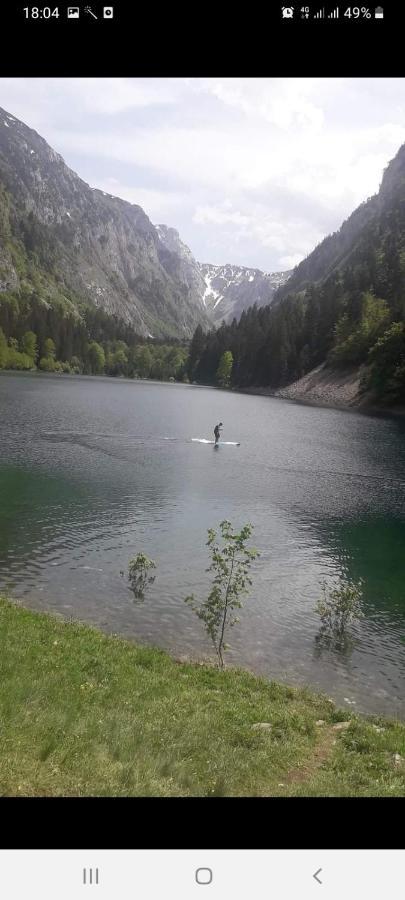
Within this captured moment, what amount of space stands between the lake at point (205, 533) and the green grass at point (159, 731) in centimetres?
336

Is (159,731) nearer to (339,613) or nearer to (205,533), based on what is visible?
(339,613)

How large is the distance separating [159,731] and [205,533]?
24.6m

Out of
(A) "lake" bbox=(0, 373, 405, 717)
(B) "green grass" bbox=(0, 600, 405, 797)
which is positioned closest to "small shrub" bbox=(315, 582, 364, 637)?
(A) "lake" bbox=(0, 373, 405, 717)

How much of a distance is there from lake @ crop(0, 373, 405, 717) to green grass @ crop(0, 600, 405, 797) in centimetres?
336

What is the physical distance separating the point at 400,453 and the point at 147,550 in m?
51.9

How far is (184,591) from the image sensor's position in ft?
88.3

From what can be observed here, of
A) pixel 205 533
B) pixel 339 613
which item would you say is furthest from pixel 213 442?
pixel 339 613

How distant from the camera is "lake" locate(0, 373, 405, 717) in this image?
22172mm

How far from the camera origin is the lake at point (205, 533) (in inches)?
873

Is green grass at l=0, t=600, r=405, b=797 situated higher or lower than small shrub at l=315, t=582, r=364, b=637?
higher

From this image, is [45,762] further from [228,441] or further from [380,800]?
[228,441]
